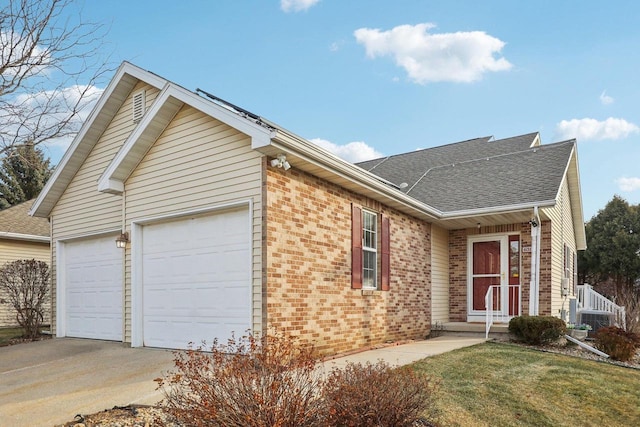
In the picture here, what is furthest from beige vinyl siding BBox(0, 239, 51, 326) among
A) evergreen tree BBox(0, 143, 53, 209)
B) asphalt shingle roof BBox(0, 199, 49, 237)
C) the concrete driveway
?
evergreen tree BBox(0, 143, 53, 209)

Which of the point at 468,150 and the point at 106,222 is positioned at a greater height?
the point at 468,150

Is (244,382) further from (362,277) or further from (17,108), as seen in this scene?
(17,108)

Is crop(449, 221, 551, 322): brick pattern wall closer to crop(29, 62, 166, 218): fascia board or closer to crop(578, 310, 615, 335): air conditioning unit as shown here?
crop(578, 310, 615, 335): air conditioning unit

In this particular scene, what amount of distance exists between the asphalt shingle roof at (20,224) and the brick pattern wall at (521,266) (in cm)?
1339

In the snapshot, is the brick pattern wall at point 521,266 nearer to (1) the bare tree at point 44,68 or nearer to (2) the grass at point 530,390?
(2) the grass at point 530,390

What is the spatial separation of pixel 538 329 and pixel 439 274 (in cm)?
336

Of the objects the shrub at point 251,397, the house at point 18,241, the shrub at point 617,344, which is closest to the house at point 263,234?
the shrub at point 617,344

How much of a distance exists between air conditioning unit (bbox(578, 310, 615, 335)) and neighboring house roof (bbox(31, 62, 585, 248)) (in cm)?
422

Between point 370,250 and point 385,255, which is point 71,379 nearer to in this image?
point 370,250

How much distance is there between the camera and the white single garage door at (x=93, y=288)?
10.4 metres

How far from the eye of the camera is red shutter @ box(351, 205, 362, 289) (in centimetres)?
909

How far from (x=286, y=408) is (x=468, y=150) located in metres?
15.2

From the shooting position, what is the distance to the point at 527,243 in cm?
1206

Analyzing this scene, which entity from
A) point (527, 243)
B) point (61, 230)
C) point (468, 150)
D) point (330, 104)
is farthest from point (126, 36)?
point (468, 150)
